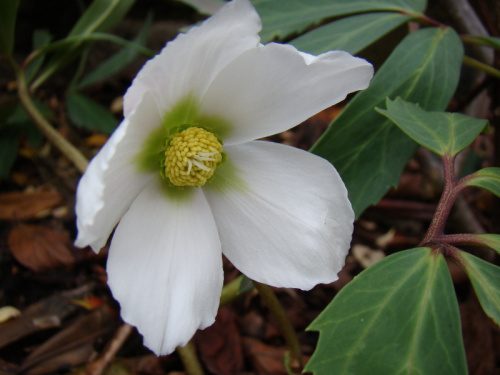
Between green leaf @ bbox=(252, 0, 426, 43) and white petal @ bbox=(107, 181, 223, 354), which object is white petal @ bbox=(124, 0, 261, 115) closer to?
white petal @ bbox=(107, 181, 223, 354)

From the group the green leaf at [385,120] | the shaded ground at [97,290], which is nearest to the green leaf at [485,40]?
the green leaf at [385,120]

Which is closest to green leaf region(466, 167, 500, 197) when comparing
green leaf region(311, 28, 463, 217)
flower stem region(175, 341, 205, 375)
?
green leaf region(311, 28, 463, 217)

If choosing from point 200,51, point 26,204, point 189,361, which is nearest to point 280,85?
point 200,51

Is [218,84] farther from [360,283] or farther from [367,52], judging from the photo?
[367,52]

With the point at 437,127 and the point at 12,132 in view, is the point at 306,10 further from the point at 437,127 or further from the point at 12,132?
the point at 12,132

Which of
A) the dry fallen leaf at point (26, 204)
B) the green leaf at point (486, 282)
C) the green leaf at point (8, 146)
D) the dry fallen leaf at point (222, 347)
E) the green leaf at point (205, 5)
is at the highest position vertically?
the green leaf at point (205, 5)

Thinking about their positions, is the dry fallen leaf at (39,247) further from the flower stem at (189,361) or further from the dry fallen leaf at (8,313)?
the flower stem at (189,361)
